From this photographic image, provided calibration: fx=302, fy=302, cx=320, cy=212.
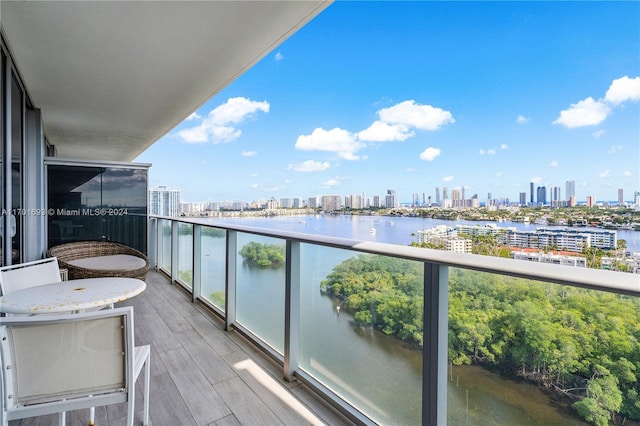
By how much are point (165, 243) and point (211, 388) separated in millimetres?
4017

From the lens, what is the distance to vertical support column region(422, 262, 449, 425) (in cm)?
137

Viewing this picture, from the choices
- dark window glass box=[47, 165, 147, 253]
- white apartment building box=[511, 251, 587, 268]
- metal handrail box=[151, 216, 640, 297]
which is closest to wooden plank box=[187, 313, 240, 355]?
metal handrail box=[151, 216, 640, 297]

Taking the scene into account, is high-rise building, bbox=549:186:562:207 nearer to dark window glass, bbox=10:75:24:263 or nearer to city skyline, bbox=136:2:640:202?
city skyline, bbox=136:2:640:202

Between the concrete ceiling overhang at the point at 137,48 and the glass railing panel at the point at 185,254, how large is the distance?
1.77 meters

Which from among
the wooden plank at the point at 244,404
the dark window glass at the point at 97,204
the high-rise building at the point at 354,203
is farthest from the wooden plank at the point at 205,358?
the dark window glass at the point at 97,204

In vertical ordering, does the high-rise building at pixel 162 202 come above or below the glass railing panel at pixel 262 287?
above

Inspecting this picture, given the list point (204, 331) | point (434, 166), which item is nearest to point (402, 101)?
point (434, 166)

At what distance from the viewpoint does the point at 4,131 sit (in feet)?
8.77

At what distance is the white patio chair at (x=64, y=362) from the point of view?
110 centimetres

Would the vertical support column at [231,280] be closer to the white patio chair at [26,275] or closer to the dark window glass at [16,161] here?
the white patio chair at [26,275]

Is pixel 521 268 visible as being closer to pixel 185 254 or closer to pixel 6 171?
pixel 6 171

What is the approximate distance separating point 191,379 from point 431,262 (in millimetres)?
1948

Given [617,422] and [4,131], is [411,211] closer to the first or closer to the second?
[617,422]

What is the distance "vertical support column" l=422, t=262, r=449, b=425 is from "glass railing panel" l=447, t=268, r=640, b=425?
0.03m
